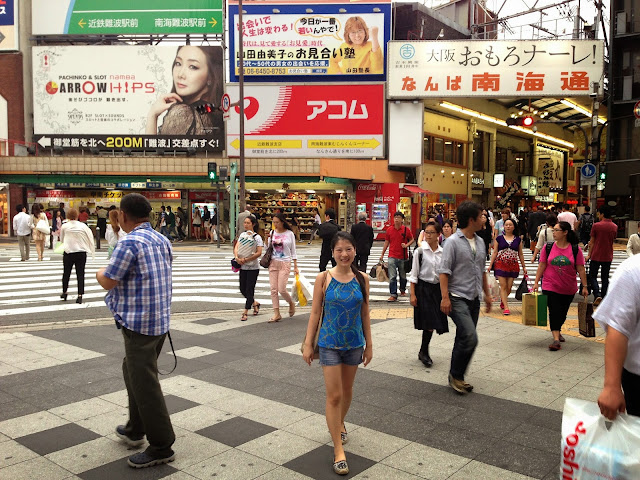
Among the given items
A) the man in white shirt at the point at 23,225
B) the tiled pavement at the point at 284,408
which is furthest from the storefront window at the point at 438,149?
the tiled pavement at the point at 284,408

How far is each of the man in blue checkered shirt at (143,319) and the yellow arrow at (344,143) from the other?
28.6m

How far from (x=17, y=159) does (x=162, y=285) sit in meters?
29.6

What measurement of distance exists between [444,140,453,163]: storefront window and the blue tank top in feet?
115

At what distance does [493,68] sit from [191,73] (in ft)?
53.9

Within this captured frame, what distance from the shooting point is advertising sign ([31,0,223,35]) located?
32562mm

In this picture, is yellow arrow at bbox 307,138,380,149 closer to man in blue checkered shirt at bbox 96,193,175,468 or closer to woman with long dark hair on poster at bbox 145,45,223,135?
woman with long dark hair on poster at bbox 145,45,223,135

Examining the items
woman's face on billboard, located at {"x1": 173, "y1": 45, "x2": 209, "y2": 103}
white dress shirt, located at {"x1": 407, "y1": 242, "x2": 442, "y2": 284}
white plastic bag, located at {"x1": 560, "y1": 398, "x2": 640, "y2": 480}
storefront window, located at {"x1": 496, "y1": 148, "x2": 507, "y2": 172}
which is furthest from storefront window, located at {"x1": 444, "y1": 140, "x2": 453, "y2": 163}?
white plastic bag, located at {"x1": 560, "y1": 398, "x2": 640, "y2": 480}

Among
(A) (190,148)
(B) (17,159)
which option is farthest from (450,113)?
(B) (17,159)

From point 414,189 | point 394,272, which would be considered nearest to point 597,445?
point 394,272

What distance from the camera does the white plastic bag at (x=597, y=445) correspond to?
2605mm

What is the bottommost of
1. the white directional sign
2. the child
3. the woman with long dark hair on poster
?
the white directional sign

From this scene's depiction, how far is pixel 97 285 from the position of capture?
45.3ft

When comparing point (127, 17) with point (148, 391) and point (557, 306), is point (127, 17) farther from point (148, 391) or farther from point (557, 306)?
point (148, 391)

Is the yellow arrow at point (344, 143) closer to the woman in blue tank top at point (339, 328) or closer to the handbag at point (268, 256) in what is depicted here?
the handbag at point (268, 256)
